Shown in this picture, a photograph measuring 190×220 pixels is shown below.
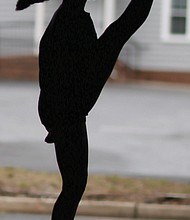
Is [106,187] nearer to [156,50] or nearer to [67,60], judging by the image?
[67,60]

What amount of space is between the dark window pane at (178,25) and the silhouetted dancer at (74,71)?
70.1 ft

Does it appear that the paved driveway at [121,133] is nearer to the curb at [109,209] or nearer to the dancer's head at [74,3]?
the curb at [109,209]

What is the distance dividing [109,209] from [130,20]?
196 inches

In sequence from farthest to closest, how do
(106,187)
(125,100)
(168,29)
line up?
(168,29), (125,100), (106,187)

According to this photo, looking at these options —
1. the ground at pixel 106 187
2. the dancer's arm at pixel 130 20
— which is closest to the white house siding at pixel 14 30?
the ground at pixel 106 187

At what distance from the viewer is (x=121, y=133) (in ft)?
45.1

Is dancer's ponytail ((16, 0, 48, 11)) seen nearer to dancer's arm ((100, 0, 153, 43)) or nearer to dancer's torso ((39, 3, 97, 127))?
dancer's torso ((39, 3, 97, 127))

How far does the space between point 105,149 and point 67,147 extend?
8.93 metres

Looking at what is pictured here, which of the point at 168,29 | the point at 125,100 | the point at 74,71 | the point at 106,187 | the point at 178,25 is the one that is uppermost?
the point at 74,71

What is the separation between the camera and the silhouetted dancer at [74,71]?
3010 mm

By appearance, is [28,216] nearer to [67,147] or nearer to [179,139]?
[67,147]

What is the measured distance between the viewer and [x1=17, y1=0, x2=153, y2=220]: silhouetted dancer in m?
3.01

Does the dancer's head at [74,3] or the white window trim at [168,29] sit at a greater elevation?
the dancer's head at [74,3]

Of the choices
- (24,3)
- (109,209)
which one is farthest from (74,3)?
(109,209)
